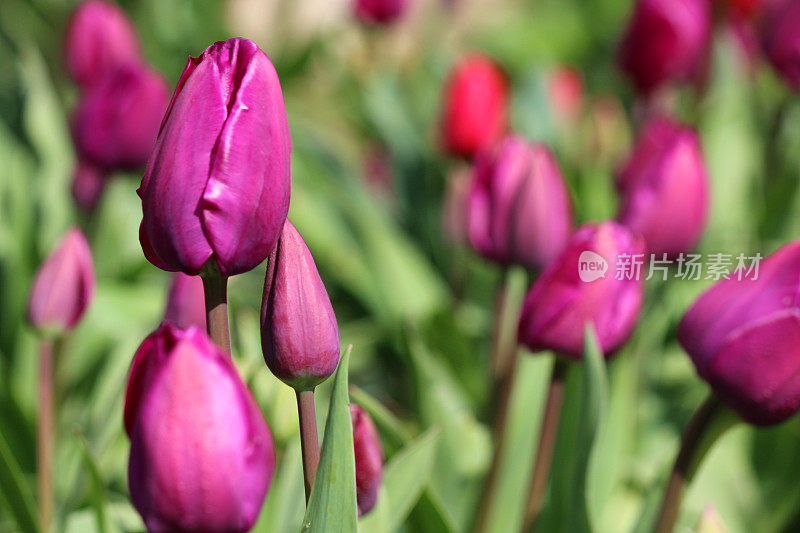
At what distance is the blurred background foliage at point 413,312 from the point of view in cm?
83

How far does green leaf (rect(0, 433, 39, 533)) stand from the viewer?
0.71 m

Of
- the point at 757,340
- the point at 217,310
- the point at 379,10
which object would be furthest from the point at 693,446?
the point at 379,10

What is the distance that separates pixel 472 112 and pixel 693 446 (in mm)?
944

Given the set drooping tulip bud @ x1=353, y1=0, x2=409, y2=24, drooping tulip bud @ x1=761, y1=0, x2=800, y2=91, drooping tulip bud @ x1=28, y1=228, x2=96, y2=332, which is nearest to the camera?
drooping tulip bud @ x1=28, y1=228, x2=96, y2=332

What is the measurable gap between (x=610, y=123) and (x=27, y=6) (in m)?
1.75

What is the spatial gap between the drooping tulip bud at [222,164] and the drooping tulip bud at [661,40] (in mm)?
1072

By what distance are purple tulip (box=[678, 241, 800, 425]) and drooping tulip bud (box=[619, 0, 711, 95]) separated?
0.87 m

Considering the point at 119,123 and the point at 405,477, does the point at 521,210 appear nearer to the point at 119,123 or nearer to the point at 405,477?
the point at 405,477

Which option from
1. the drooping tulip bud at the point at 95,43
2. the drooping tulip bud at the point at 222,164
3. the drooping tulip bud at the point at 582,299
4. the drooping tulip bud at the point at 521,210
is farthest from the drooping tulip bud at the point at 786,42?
the drooping tulip bud at the point at 222,164

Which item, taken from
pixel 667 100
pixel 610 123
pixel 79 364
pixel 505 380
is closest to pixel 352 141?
pixel 610 123

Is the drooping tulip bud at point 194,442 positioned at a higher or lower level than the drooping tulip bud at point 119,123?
higher

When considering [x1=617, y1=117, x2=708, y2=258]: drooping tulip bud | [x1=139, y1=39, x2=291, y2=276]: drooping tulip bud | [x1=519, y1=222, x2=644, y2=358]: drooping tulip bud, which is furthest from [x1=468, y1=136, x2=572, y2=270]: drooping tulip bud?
[x1=139, y1=39, x2=291, y2=276]: drooping tulip bud

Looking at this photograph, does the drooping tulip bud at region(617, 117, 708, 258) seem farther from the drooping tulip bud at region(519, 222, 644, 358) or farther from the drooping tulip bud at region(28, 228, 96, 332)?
the drooping tulip bud at region(28, 228, 96, 332)

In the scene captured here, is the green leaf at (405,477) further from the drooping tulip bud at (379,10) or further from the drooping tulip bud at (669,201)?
the drooping tulip bud at (379,10)
